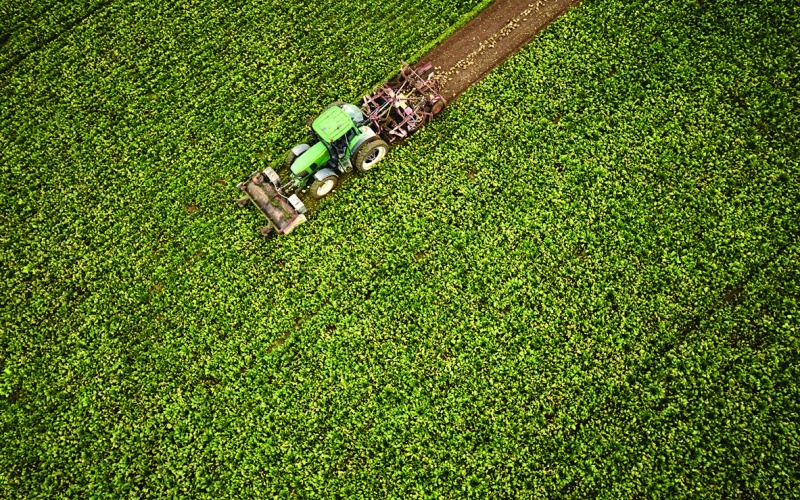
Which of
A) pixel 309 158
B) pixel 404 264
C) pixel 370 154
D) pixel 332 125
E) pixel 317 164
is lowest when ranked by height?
pixel 404 264

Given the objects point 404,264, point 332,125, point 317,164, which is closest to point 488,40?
point 332,125

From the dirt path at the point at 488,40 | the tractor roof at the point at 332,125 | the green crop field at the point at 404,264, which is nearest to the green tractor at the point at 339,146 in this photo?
the tractor roof at the point at 332,125

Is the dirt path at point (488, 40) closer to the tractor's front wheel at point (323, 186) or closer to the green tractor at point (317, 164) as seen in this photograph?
the green tractor at point (317, 164)

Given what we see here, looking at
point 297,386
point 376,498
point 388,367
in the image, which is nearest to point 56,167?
point 297,386

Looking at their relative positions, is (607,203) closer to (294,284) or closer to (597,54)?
(597,54)

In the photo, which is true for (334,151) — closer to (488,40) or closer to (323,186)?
(323,186)

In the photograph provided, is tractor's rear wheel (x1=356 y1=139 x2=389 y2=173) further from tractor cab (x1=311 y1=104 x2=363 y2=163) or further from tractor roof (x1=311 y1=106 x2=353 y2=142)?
tractor roof (x1=311 y1=106 x2=353 y2=142)

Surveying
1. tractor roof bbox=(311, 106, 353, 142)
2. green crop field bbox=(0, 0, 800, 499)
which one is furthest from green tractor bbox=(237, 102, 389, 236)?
green crop field bbox=(0, 0, 800, 499)
